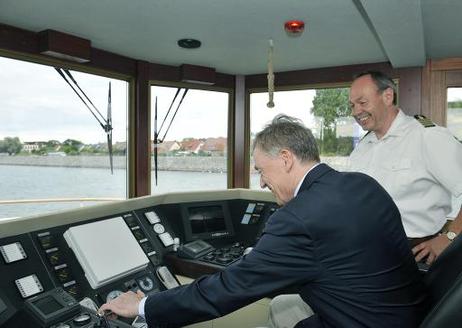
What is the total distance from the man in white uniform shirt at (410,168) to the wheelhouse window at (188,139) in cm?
256

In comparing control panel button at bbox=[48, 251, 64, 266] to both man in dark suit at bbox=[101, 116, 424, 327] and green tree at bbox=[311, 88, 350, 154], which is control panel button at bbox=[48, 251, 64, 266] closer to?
man in dark suit at bbox=[101, 116, 424, 327]

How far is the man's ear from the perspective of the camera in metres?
1.13

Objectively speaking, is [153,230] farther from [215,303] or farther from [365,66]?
[365,66]

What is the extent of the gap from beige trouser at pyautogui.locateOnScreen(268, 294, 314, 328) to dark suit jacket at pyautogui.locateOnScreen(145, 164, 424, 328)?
51cm

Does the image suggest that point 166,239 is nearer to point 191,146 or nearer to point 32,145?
point 32,145

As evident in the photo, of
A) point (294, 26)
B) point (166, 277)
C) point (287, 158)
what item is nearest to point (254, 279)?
point (287, 158)

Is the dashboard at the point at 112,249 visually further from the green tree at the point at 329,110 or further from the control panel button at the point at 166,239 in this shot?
the green tree at the point at 329,110

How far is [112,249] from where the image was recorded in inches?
63.4

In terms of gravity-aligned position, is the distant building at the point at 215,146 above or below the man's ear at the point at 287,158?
above

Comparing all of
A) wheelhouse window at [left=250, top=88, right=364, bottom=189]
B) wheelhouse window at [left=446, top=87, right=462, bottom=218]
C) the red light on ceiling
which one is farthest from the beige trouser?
wheelhouse window at [left=446, top=87, right=462, bottom=218]

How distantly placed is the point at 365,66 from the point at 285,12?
1.78 m

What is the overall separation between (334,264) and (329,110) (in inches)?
137

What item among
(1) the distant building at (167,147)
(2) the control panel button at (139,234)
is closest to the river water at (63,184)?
(1) the distant building at (167,147)

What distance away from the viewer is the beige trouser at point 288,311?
155 cm
